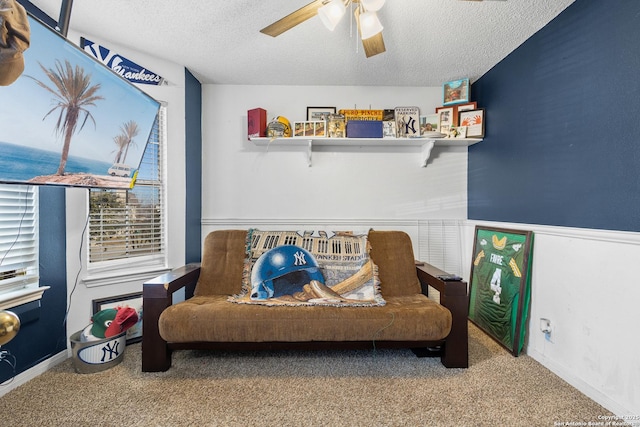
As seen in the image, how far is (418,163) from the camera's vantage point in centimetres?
288

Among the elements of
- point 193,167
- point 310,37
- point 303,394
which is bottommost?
point 303,394

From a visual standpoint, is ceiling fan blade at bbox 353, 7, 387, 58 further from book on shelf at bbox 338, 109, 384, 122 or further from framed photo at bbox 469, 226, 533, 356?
framed photo at bbox 469, 226, 533, 356

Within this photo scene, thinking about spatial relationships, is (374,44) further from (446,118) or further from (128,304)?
(128,304)

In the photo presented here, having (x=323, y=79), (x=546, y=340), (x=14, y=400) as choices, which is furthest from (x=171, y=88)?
(x=546, y=340)

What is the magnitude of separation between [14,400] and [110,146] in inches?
58.3

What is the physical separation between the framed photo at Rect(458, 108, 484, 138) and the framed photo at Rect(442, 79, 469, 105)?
128mm

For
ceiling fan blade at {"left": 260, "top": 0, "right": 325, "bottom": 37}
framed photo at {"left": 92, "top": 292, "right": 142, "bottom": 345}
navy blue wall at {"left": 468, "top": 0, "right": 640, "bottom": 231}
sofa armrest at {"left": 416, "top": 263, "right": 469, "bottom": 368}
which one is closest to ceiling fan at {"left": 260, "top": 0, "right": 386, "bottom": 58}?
ceiling fan blade at {"left": 260, "top": 0, "right": 325, "bottom": 37}

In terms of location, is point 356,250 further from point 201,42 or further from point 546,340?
point 201,42

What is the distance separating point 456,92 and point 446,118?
0.25 meters

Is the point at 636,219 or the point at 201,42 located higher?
the point at 201,42

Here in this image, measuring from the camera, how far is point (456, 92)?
271 cm

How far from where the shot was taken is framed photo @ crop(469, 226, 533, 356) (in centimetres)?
200

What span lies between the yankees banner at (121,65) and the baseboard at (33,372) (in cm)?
197

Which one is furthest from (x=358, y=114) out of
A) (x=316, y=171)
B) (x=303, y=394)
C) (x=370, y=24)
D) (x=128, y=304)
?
(x=128, y=304)
